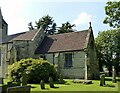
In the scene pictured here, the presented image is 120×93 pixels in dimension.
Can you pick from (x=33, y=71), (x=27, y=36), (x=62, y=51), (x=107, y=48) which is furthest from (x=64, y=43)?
(x=107, y=48)

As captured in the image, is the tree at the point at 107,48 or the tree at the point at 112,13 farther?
the tree at the point at 107,48

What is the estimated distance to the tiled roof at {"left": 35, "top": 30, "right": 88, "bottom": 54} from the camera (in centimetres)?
3910

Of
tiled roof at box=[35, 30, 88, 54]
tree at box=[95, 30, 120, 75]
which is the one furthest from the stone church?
tree at box=[95, 30, 120, 75]

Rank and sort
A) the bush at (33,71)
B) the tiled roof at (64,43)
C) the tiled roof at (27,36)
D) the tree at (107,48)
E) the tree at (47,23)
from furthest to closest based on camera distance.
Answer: the tree at (47,23)
the tree at (107,48)
the tiled roof at (27,36)
the tiled roof at (64,43)
the bush at (33,71)

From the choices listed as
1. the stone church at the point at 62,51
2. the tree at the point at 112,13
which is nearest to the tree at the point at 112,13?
the tree at the point at 112,13

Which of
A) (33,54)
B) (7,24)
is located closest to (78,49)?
(33,54)

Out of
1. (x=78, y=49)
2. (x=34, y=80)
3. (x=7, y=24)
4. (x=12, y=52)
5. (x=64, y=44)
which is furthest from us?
(x=7, y=24)

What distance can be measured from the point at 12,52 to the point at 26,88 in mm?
31573

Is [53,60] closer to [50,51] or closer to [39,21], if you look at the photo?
[50,51]

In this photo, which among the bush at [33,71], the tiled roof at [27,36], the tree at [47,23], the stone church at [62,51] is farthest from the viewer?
the tree at [47,23]

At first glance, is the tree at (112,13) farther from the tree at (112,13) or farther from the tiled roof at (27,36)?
the tiled roof at (27,36)

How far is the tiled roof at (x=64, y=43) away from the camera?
128ft

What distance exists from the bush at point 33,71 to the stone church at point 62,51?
831 centimetres

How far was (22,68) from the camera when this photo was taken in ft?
97.5
